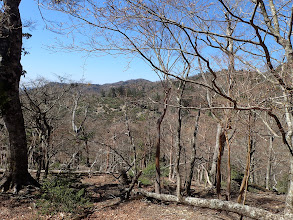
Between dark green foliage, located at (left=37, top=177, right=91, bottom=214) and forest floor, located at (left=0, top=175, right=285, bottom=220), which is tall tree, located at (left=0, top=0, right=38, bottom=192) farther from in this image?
dark green foliage, located at (left=37, top=177, right=91, bottom=214)

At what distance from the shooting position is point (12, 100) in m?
5.37

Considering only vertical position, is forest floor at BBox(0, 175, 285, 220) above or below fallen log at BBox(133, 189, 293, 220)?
below

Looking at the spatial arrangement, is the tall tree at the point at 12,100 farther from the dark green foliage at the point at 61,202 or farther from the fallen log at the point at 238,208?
the fallen log at the point at 238,208

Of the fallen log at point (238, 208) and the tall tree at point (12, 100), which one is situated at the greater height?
the tall tree at point (12, 100)

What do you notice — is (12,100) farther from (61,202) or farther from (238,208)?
(238,208)

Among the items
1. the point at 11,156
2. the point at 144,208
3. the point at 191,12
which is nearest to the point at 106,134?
the point at 11,156

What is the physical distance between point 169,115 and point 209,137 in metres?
4.69

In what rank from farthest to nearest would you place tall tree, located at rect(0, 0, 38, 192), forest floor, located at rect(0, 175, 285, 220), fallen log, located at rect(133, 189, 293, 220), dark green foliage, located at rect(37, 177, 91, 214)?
tall tree, located at rect(0, 0, 38, 192) → dark green foliage, located at rect(37, 177, 91, 214) → forest floor, located at rect(0, 175, 285, 220) → fallen log, located at rect(133, 189, 293, 220)

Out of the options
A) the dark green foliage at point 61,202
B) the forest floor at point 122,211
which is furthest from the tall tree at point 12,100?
the dark green foliage at point 61,202

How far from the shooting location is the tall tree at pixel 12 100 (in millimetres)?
5199

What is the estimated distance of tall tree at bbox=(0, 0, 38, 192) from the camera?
5.20 meters

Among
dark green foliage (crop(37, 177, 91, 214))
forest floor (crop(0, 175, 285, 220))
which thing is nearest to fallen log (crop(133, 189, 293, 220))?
forest floor (crop(0, 175, 285, 220))

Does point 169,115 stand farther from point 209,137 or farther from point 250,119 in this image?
point 250,119

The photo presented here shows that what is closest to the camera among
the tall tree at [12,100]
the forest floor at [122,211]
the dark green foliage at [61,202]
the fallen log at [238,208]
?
the fallen log at [238,208]
